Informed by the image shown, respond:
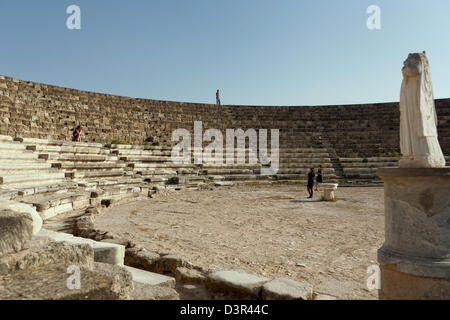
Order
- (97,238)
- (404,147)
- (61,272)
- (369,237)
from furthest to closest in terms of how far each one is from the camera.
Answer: (369,237), (97,238), (404,147), (61,272)

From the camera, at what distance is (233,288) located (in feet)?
10.8

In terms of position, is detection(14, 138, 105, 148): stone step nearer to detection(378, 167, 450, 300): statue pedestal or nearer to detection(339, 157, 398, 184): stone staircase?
detection(378, 167, 450, 300): statue pedestal

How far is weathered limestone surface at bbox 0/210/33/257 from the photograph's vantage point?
2357 millimetres

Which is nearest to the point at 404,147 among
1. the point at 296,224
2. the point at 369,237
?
the point at 369,237

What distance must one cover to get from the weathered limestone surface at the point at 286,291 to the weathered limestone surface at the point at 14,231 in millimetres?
2075

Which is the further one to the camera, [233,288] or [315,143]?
[315,143]

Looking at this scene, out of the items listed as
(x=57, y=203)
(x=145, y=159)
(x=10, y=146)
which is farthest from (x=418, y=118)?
(x=145, y=159)

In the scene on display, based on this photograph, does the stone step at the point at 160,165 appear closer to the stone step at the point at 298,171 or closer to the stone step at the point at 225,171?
the stone step at the point at 225,171

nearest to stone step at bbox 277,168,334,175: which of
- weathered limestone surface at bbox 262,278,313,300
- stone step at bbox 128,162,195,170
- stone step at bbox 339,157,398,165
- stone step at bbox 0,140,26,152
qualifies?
stone step at bbox 339,157,398,165

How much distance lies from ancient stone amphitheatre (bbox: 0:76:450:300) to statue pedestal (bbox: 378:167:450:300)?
574 millimetres

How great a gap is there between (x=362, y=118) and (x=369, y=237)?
1697 cm

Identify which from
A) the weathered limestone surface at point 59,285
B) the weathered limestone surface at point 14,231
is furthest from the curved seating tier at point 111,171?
the weathered limestone surface at point 59,285

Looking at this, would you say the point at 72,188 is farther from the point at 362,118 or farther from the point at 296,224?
the point at 362,118
